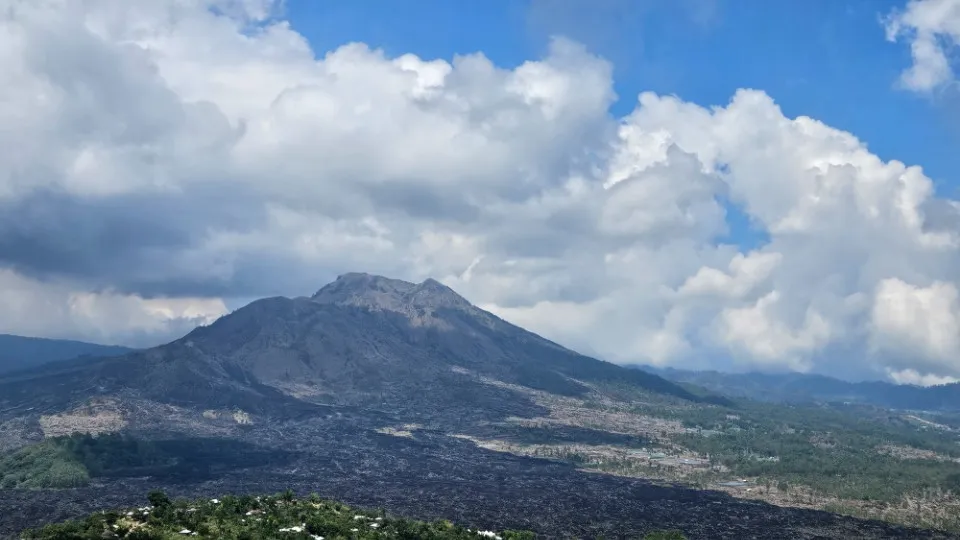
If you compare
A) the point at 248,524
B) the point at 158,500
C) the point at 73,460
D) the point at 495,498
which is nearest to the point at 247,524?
the point at 248,524

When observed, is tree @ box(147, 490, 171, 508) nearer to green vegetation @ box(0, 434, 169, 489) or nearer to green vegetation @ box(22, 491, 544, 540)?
green vegetation @ box(22, 491, 544, 540)

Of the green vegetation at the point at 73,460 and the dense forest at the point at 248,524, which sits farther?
the green vegetation at the point at 73,460

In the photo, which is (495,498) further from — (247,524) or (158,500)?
(247,524)

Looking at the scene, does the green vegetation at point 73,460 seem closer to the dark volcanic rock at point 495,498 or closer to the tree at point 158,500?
the dark volcanic rock at point 495,498

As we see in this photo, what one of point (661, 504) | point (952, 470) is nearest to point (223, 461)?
point (661, 504)

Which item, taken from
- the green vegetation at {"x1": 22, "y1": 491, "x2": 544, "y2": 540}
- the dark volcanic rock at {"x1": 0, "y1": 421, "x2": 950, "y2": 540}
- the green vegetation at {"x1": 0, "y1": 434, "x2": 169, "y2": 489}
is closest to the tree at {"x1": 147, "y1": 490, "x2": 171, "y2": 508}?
the green vegetation at {"x1": 22, "y1": 491, "x2": 544, "y2": 540}

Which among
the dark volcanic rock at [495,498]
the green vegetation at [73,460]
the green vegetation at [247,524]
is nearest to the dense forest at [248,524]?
the green vegetation at [247,524]
